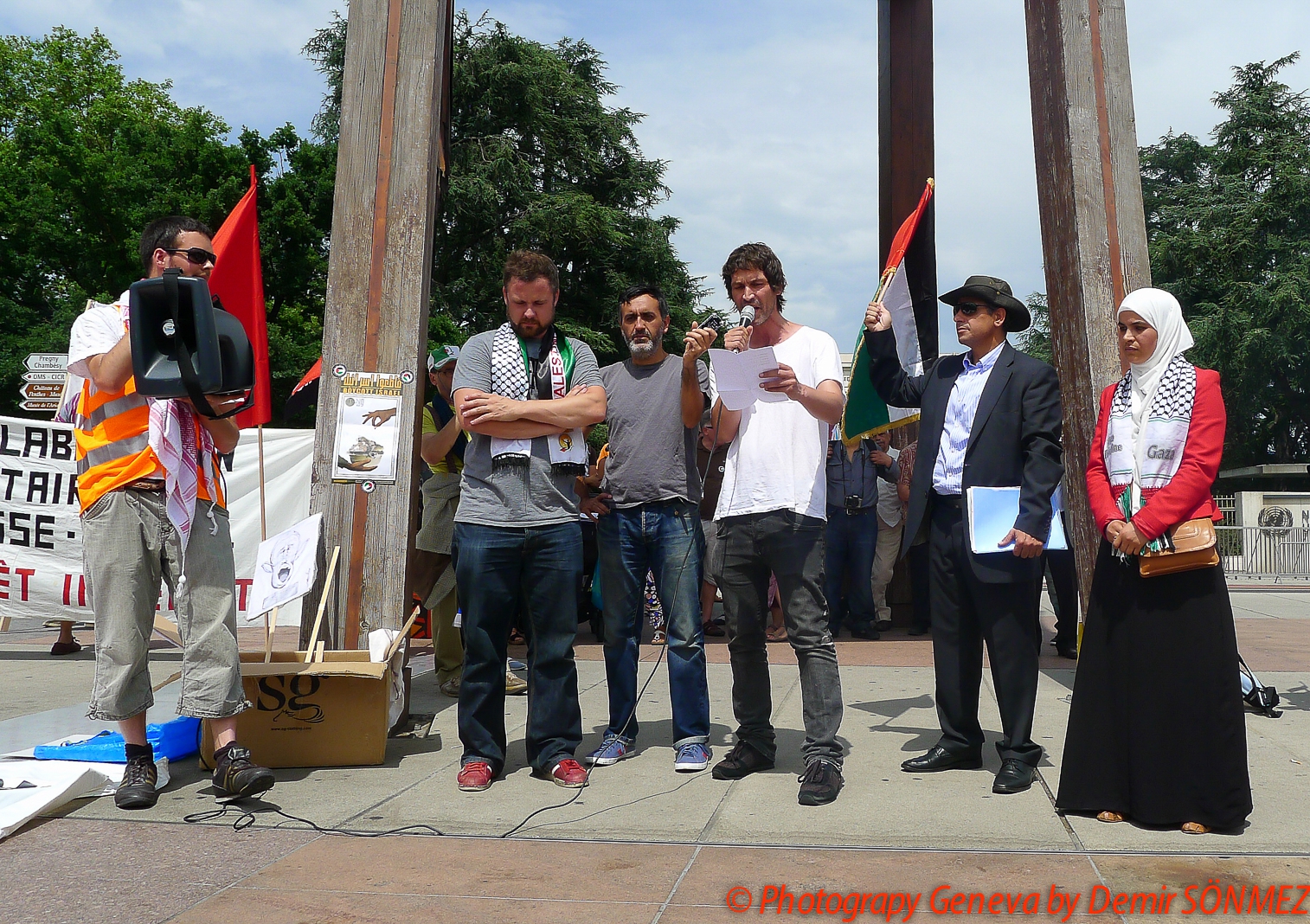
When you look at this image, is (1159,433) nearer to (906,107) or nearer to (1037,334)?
(906,107)

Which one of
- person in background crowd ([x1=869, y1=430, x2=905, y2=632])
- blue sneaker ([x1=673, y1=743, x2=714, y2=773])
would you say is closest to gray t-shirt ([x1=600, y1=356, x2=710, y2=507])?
blue sneaker ([x1=673, y1=743, x2=714, y2=773])

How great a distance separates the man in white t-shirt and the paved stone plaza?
0.26 m

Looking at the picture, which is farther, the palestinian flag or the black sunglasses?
the palestinian flag

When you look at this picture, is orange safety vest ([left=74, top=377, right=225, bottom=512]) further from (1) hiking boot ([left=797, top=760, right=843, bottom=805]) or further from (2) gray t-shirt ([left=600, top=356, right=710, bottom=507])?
(1) hiking boot ([left=797, top=760, right=843, bottom=805])

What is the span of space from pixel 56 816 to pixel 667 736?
250 centimetres

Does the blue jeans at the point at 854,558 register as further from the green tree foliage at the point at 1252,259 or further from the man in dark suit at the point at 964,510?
the green tree foliage at the point at 1252,259

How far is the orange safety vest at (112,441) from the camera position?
395 cm

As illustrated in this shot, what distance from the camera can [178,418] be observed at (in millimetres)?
4016

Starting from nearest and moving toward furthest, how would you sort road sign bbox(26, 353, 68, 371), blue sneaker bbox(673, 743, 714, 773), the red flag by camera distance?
blue sneaker bbox(673, 743, 714, 773), the red flag, road sign bbox(26, 353, 68, 371)

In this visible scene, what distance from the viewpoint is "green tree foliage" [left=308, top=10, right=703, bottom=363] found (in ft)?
108

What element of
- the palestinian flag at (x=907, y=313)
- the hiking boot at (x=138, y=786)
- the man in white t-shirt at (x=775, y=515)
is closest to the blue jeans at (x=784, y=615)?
the man in white t-shirt at (x=775, y=515)

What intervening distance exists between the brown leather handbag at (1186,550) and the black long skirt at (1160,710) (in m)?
0.10

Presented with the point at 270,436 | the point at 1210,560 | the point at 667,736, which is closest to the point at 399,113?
the point at 667,736

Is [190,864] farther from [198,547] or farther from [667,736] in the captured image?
[667,736]
